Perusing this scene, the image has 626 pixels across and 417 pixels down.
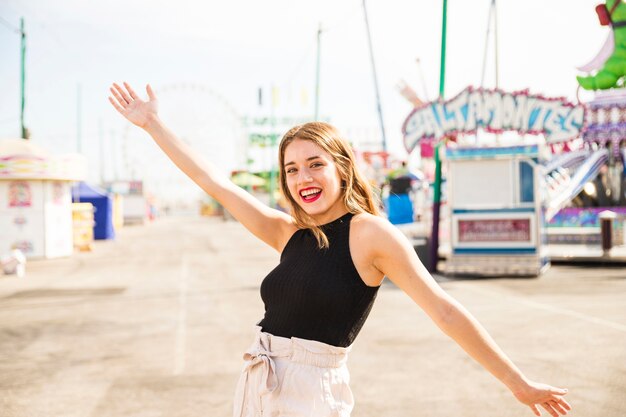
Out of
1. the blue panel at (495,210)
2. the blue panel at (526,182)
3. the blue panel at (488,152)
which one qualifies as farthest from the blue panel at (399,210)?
the blue panel at (526,182)

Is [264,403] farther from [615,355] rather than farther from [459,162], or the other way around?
[459,162]

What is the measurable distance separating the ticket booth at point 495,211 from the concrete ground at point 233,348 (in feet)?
3.88

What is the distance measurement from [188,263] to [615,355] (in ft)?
40.2

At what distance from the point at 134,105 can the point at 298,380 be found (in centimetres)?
145

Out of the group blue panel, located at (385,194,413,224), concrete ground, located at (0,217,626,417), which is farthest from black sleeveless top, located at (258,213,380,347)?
blue panel, located at (385,194,413,224)

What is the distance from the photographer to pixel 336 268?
6.55 feet

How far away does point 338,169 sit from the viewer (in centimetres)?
216

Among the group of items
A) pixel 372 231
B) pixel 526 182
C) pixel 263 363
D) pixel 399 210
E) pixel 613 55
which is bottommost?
pixel 399 210

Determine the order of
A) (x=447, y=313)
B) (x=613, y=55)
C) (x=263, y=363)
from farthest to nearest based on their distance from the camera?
(x=613, y=55), (x=263, y=363), (x=447, y=313)

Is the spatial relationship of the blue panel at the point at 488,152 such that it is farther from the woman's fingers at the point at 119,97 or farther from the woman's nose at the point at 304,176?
the woman's nose at the point at 304,176

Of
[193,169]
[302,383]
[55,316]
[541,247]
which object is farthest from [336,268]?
[541,247]

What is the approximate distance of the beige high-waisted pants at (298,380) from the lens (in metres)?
1.95

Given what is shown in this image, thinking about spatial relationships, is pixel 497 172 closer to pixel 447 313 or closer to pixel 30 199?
pixel 447 313

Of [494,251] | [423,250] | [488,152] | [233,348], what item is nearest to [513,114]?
[488,152]
